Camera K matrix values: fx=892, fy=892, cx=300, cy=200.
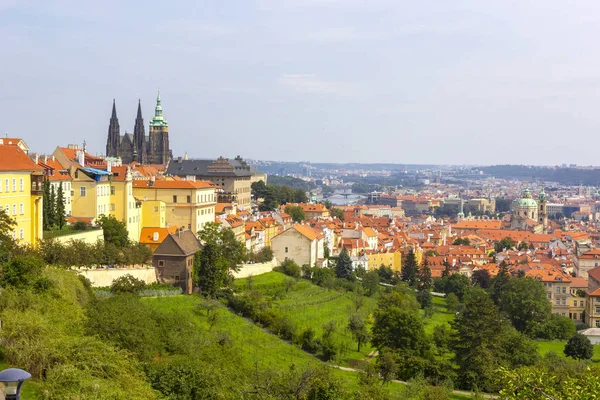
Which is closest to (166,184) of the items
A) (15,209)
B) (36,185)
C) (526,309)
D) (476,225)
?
(36,185)

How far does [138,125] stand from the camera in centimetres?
11756

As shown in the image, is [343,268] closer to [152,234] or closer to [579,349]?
[579,349]

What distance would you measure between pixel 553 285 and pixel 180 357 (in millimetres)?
52429

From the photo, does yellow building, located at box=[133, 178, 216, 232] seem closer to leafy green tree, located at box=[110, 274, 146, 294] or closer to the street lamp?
leafy green tree, located at box=[110, 274, 146, 294]

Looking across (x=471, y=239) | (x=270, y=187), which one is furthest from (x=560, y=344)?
(x=471, y=239)

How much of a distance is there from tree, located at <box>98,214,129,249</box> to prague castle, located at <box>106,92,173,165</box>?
73462 millimetres

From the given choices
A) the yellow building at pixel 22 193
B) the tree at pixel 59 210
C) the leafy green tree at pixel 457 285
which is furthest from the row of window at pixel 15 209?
the leafy green tree at pixel 457 285

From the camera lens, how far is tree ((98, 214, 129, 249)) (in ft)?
137

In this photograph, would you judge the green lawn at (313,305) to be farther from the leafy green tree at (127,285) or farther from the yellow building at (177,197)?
the leafy green tree at (127,285)

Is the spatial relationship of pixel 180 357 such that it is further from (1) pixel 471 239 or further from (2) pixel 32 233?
(1) pixel 471 239

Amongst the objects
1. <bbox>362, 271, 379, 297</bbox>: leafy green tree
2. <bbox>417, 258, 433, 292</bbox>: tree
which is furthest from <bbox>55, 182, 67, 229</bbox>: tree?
<bbox>417, 258, 433, 292</bbox>: tree

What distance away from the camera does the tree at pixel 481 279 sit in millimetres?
73812

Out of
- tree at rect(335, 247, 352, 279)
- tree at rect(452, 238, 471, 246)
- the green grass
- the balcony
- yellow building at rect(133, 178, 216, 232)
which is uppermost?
the balcony

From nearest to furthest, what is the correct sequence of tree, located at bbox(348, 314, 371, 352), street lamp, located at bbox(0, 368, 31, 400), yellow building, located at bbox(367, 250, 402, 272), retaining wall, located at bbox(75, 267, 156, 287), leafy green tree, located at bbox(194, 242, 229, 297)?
street lamp, located at bbox(0, 368, 31, 400) → retaining wall, located at bbox(75, 267, 156, 287) → leafy green tree, located at bbox(194, 242, 229, 297) → tree, located at bbox(348, 314, 371, 352) → yellow building, located at bbox(367, 250, 402, 272)
